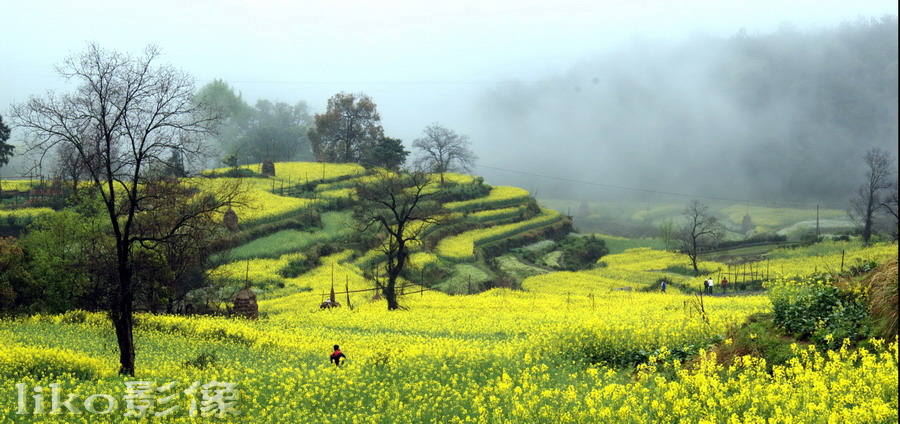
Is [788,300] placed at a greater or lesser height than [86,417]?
greater

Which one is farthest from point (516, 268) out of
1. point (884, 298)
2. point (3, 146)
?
point (3, 146)

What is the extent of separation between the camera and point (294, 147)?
141 meters

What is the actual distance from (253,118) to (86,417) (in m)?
139

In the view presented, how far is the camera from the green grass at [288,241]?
5531cm

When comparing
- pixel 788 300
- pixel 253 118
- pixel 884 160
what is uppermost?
pixel 253 118

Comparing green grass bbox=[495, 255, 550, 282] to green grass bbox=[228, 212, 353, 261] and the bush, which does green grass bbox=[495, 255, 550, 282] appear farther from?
the bush

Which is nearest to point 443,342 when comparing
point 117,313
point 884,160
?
point 117,313

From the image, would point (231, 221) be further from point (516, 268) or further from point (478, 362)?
point (478, 362)

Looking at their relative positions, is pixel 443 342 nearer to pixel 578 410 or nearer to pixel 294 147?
pixel 578 410
